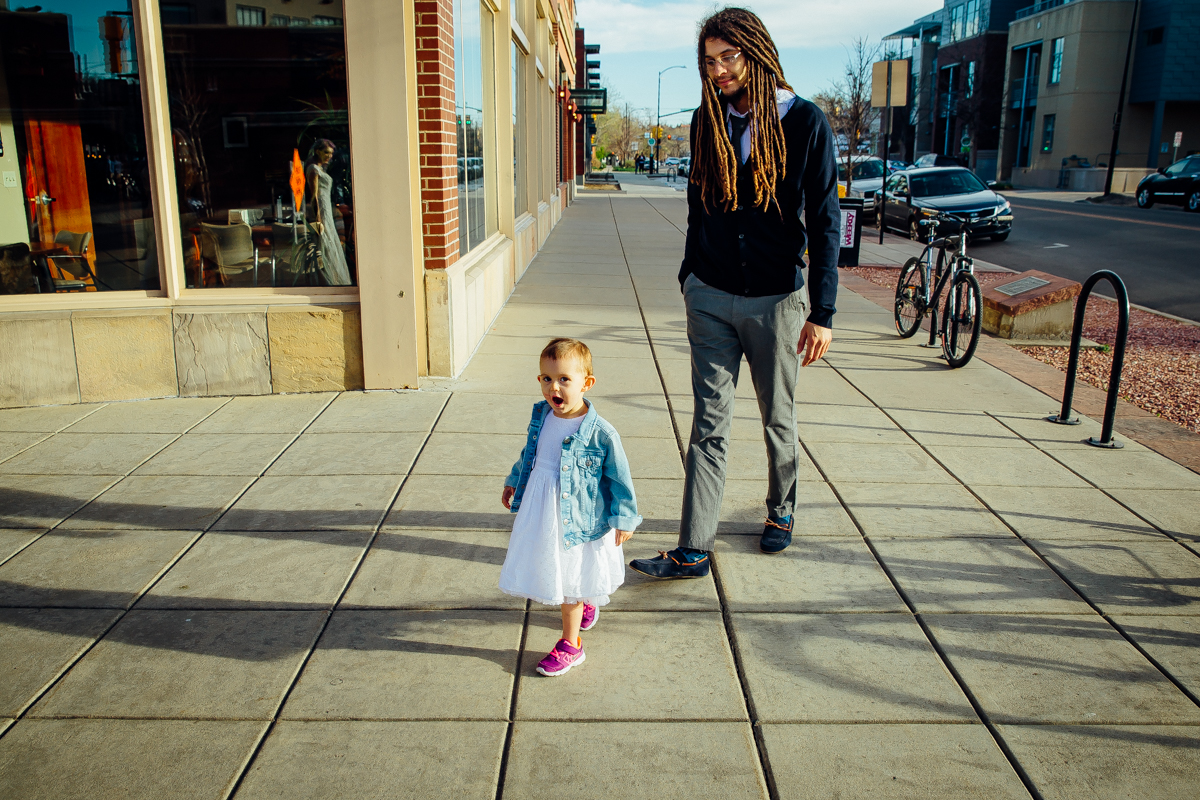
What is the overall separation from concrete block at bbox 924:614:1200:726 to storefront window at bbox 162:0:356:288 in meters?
4.65

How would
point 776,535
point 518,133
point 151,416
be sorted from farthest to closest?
point 518,133, point 151,416, point 776,535

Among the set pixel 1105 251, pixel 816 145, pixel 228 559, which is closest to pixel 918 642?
pixel 816 145

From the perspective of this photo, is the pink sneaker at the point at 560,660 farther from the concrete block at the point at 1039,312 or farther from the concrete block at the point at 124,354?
the concrete block at the point at 1039,312

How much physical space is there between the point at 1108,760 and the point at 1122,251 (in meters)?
17.5

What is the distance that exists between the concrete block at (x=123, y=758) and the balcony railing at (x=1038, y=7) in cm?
6072

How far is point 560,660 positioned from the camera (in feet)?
9.48

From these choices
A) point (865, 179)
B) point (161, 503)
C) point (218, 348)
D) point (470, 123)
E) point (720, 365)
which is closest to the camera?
point (720, 365)

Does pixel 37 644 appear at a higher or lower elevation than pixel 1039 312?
lower

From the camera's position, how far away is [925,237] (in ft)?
29.2

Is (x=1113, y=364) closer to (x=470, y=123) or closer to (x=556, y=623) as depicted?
(x=556, y=623)

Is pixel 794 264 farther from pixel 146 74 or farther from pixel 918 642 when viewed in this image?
pixel 146 74

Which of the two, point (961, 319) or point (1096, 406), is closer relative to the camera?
point (1096, 406)

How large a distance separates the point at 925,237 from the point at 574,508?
7.18m

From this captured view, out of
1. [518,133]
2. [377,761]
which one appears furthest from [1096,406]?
[518,133]
